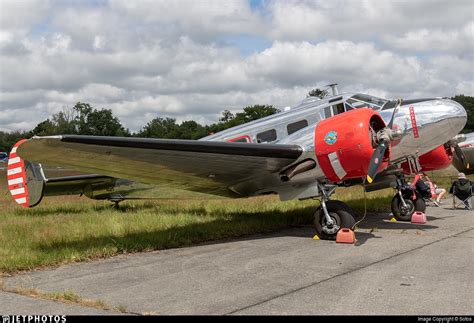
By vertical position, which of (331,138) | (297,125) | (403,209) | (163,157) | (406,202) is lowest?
(403,209)

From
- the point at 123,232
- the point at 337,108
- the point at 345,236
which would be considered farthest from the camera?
the point at 337,108

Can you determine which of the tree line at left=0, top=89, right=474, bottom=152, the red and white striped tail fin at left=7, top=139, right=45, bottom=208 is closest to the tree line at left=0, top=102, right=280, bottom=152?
the tree line at left=0, top=89, right=474, bottom=152

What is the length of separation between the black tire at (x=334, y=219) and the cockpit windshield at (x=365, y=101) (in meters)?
2.53

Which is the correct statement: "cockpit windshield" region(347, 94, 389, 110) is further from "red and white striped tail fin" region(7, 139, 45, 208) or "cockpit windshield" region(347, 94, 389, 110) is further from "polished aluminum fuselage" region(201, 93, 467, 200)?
"red and white striped tail fin" region(7, 139, 45, 208)

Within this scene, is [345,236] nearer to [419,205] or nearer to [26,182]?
[419,205]

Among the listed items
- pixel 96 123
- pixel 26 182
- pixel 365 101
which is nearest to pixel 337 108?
pixel 365 101

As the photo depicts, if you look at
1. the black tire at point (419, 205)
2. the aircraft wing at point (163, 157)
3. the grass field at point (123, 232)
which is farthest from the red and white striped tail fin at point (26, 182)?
the black tire at point (419, 205)

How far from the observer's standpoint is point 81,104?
8994 centimetres

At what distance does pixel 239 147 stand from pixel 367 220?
209 inches

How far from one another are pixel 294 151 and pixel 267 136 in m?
1.98

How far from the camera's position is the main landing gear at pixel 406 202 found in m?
11.1

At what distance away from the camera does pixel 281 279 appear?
552cm

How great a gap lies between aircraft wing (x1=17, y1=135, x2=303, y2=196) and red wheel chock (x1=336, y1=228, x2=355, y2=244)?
60.3 inches

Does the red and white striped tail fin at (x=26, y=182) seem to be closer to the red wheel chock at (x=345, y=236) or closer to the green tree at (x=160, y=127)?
the red wheel chock at (x=345, y=236)
